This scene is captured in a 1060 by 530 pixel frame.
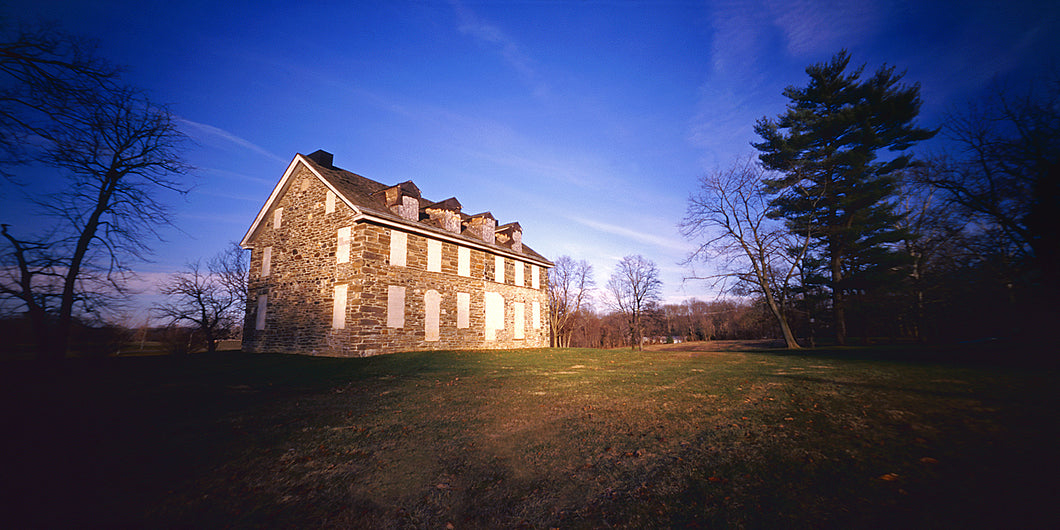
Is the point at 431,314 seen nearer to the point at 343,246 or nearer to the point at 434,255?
the point at 434,255

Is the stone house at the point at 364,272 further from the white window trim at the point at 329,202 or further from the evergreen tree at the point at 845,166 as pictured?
the evergreen tree at the point at 845,166

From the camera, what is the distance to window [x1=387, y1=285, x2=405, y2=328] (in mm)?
17219

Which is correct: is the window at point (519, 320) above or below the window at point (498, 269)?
below

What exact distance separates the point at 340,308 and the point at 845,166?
28447 mm

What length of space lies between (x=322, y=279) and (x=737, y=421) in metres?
18.0

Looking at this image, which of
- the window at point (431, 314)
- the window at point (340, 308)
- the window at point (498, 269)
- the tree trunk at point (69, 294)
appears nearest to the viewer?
the tree trunk at point (69, 294)

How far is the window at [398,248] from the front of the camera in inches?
697

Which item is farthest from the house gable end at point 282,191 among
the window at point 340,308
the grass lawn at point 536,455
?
the grass lawn at point 536,455

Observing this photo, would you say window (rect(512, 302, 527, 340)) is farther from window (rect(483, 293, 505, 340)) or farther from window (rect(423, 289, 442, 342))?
window (rect(423, 289, 442, 342))

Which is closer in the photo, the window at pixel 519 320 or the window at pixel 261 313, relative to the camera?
→ the window at pixel 261 313

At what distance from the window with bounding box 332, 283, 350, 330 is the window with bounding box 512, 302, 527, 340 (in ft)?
35.9

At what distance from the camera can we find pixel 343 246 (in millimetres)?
17172

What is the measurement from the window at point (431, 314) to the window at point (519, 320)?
6435 mm

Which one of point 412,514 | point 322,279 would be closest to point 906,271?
point 412,514
